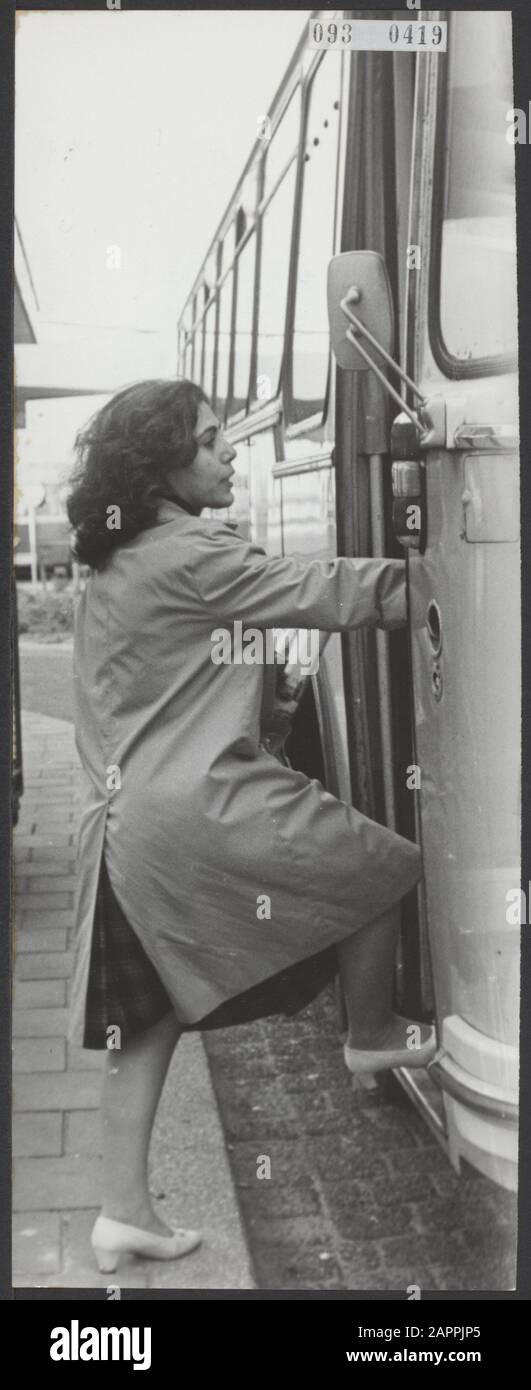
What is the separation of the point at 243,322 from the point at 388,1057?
1.42 meters

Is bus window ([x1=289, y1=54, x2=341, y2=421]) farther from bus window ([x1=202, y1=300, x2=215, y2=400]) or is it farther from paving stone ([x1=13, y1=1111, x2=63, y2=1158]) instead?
paving stone ([x1=13, y1=1111, x2=63, y2=1158])

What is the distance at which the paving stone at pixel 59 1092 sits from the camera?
2.93m

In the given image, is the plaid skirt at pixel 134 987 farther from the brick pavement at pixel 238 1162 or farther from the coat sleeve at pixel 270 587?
the coat sleeve at pixel 270 587

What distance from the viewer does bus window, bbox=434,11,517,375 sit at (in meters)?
2.66

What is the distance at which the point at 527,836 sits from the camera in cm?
291

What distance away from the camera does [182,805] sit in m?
2.74

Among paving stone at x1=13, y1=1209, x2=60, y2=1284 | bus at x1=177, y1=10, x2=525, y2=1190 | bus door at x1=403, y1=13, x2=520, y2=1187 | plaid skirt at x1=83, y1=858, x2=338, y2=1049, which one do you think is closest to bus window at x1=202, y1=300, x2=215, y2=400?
bus at x1=177, y1=10, x2=525, y2=1190

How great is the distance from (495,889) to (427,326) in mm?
990

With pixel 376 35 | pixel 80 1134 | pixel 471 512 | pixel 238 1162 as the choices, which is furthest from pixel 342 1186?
pixel 376 35

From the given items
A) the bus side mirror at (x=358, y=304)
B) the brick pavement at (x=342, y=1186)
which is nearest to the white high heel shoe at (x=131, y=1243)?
the brick pavement at (x=342, y=1186)

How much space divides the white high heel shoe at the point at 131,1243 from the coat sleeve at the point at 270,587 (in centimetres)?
113

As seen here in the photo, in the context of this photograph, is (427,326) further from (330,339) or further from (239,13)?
(239,13)
